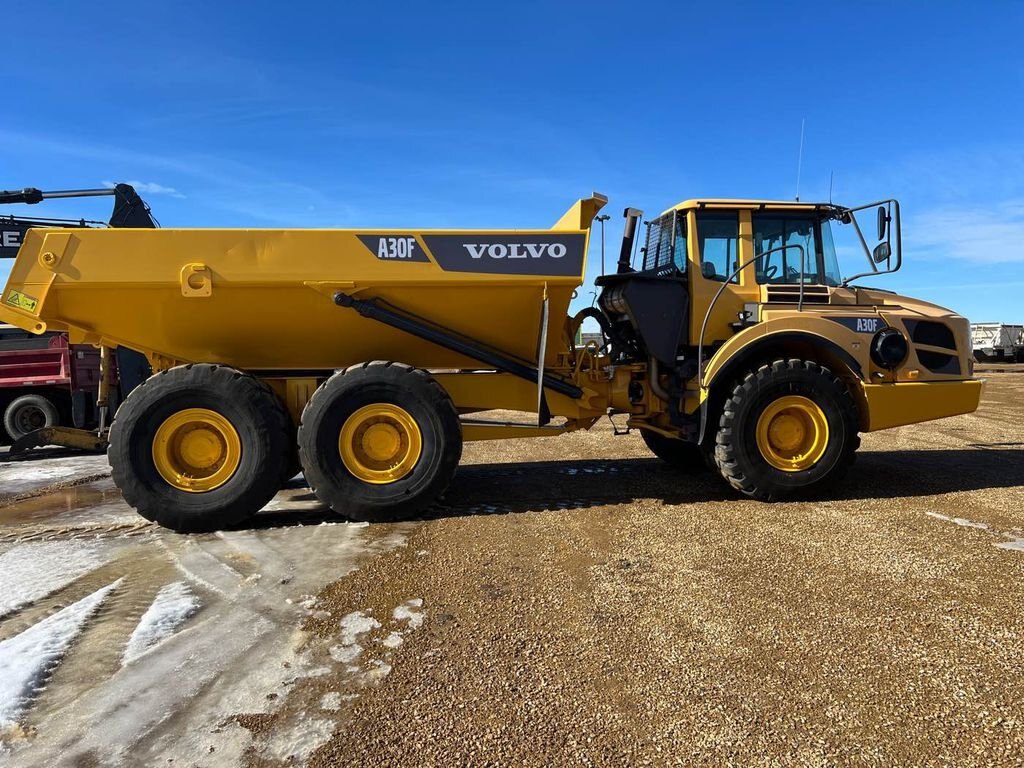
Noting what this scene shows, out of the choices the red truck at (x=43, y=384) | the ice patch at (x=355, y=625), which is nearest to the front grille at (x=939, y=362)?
the ice patch at (x=355, y=625)

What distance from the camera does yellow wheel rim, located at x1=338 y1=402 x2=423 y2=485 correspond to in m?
5.11

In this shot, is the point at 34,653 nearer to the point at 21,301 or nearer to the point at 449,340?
the point at 21,301

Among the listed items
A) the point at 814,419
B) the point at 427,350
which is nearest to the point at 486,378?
the point at 427,350

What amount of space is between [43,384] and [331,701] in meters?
10.2

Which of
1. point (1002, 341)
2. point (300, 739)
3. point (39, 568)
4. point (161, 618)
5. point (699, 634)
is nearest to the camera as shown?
point (300, 739)

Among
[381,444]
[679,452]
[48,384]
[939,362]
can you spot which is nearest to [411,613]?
[381,444]

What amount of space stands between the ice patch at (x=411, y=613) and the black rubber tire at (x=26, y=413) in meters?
9.42

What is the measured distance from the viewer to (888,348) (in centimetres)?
567

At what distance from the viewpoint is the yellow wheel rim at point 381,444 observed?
5113 millimetres

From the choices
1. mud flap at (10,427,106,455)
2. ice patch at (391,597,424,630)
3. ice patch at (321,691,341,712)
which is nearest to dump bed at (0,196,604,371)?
mud flap at (10,427,106,455)

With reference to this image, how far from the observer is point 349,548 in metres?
4.50

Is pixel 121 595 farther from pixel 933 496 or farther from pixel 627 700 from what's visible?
pixel 933 496

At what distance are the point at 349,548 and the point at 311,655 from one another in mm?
1554

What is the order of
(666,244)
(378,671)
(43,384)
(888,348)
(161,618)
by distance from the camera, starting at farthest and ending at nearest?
(43,384)
(666,244)
(888,348)
(161,618)
(378,671)
